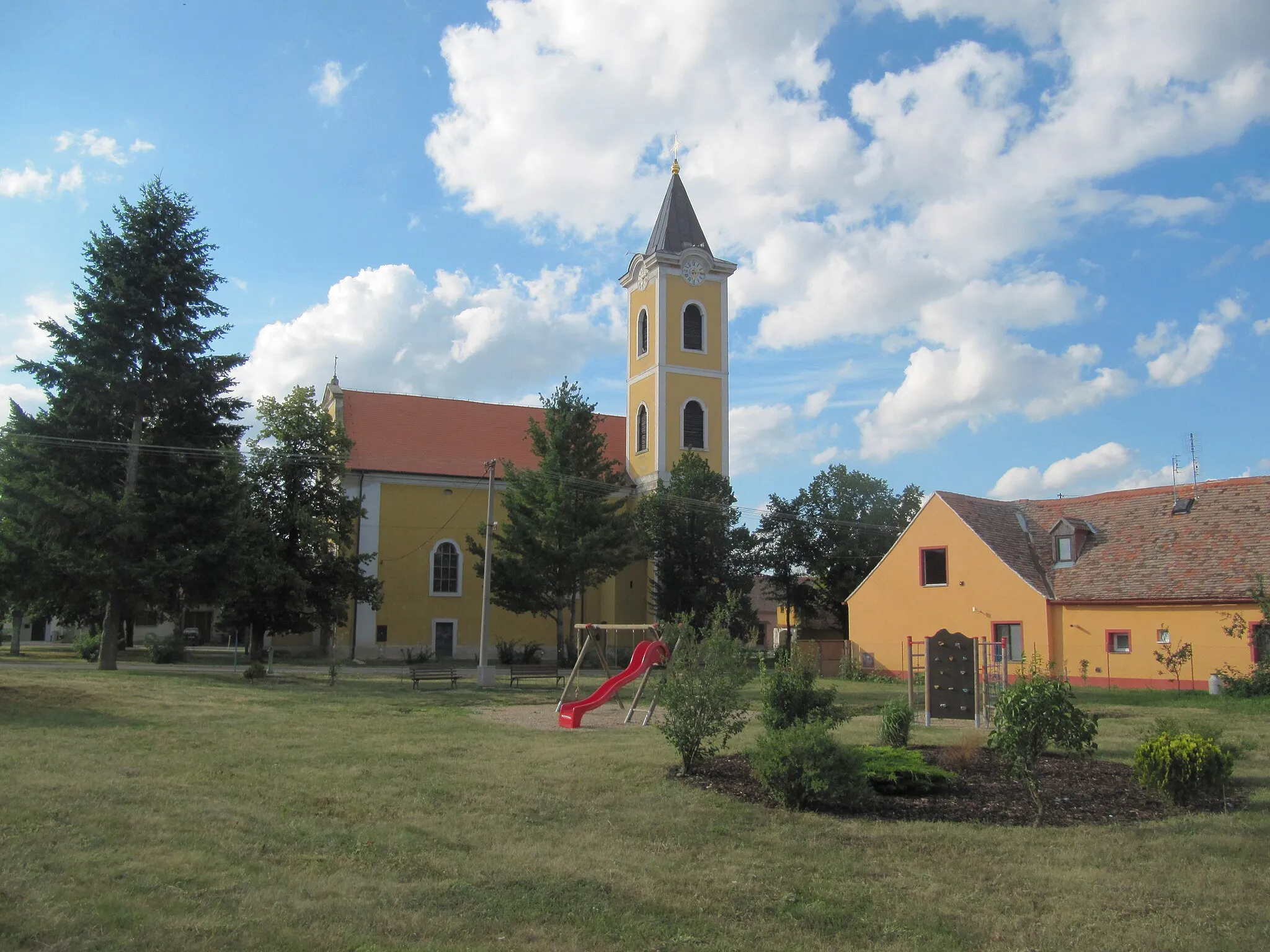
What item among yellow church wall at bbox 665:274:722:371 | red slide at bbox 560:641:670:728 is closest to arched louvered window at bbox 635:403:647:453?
yellow church wall at bbox 665:274:722:371

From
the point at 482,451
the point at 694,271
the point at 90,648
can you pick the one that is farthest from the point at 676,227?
the point at 90,648

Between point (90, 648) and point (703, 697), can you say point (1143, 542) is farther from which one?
point (90, 648)

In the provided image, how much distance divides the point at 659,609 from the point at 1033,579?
53.5 feet

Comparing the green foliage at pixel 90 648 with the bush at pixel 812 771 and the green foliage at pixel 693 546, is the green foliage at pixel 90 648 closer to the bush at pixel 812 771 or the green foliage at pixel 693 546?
the green foliage at pixel 693 546

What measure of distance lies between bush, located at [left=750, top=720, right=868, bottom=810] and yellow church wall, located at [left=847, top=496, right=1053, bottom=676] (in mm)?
24078

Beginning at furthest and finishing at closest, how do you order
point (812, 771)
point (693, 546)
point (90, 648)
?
point (693, 546) → point (90, 648) → point (812, 771)

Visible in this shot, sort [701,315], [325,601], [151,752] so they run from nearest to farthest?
[151,752] < [325,601] < [701,315]

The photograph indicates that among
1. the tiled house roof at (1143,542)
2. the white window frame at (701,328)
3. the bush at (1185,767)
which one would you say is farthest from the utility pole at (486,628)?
the white window frame at (701,328)

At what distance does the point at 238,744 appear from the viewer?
13.6m

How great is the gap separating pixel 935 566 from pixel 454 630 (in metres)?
22.5

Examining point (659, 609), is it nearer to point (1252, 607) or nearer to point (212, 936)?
point (1252, 607)

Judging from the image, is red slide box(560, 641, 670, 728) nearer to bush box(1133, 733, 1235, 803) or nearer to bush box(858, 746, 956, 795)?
bush box(858, 746, 956, 795)

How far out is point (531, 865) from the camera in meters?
7.67

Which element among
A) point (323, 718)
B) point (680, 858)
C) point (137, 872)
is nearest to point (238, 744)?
point (323, 718)
